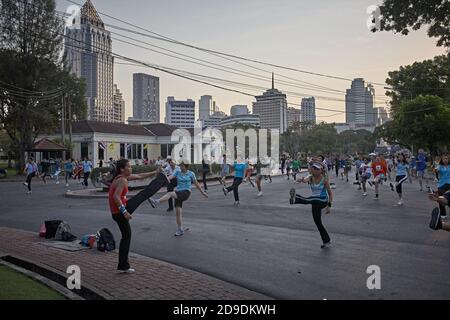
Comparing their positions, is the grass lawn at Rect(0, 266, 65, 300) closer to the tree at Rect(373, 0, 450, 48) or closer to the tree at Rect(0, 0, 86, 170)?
the tree at Rect(373, 0, 450, 48)

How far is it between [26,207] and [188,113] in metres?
136

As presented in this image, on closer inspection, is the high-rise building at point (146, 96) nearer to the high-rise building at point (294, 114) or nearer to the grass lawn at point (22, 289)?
the high-rise building at point (294, 114)

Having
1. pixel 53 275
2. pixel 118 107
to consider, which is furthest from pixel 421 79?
pixel 118 107

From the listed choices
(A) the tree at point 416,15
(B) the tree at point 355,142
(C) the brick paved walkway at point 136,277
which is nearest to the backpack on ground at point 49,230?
(C) the brick paved walkway at point 136,277

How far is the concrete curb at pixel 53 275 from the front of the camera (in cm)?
591

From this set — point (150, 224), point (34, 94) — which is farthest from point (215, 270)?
point (34, 94)

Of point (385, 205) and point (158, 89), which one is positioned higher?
point (158, 89)

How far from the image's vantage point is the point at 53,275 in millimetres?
6969

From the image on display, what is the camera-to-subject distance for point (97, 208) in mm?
16469

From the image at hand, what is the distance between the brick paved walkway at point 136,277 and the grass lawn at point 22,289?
55 centimetres

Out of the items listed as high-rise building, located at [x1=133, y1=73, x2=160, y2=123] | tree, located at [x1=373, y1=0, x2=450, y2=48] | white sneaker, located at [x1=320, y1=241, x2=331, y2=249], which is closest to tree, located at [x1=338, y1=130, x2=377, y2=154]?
high-rise building, located at [x1=133, y1=73, x2=160, y2=123]

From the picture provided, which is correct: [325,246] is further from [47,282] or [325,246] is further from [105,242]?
[47,282]

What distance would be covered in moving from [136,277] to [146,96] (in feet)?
568
